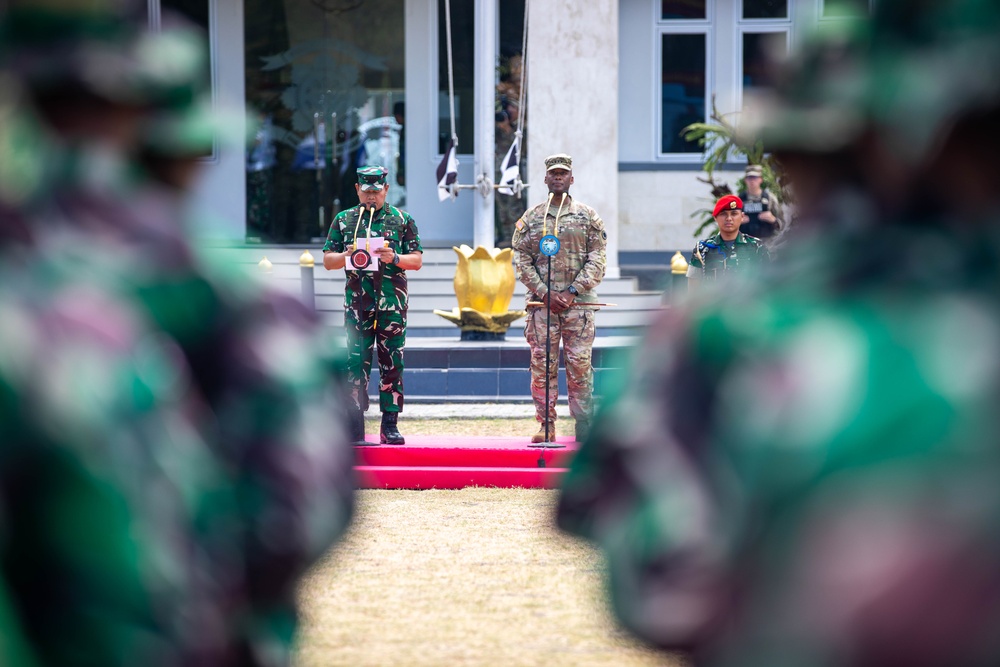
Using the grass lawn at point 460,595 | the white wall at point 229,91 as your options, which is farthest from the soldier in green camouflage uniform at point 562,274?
the white wall at point 229,91

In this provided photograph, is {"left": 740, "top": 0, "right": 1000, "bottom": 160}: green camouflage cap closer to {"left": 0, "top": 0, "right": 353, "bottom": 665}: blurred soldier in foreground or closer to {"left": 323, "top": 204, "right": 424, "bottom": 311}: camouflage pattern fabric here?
{"left": 0, "top": 0, "right": 353, "bottom": 665}: blurred soldier in foreground

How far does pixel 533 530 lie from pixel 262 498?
561 cm

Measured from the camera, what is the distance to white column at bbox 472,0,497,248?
53.5 ft

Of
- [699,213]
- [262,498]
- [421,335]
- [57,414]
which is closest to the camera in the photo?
[57,414]

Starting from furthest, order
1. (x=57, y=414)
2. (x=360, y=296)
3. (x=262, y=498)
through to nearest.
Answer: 1. (x=360, y=296)
2. (x=262, y=498)
3. (x=57, y=414)

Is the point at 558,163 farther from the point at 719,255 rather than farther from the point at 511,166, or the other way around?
the point at 511,166

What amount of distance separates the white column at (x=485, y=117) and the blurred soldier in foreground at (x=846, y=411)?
14.3m

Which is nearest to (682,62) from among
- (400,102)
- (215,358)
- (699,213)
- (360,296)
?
(699,213)

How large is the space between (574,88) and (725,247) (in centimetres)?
799

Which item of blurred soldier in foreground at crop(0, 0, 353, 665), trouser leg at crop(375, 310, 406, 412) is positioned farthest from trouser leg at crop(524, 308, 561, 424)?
blurred soldier in foreground at crop(0, 0, 353, 665)

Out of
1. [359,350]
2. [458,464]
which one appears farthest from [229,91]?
[458,464]

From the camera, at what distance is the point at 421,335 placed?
52.7 feet

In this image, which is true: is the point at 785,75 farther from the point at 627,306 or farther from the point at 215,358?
the point at 627,306

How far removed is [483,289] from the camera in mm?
15172
